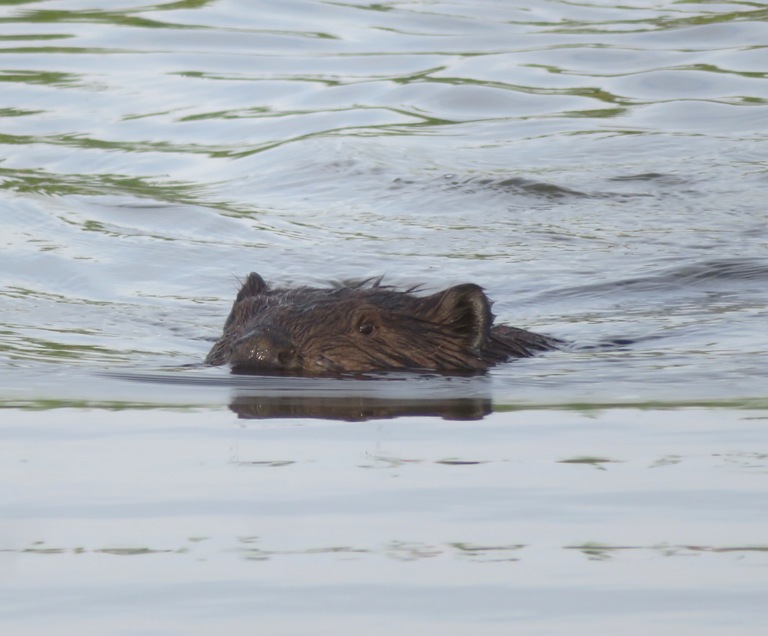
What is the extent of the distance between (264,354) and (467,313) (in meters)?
0.98

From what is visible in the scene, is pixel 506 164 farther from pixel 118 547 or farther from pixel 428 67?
pixel 118 547

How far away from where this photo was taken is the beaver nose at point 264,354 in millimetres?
7039

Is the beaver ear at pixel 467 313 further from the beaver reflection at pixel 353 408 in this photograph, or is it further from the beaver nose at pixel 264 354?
the beaver reflection at pixel 353 408

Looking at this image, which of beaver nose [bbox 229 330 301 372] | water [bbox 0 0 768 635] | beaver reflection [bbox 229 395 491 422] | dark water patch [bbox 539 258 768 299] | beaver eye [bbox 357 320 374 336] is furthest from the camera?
dark water patch [bbox 539 258 768 299]

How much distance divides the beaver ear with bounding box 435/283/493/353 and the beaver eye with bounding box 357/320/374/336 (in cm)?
33

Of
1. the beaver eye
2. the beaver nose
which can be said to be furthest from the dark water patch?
the beaver nose

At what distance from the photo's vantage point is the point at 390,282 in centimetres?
1069

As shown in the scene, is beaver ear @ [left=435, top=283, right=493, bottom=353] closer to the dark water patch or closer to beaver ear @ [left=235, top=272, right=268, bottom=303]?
beaver ear @ [left=235, top=272, right=268, bottom=303]

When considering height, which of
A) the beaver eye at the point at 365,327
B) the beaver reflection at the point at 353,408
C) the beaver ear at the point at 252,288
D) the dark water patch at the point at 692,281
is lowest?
the dark water patch at the point at 692,281

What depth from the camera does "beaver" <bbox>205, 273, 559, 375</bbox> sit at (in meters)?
7.11

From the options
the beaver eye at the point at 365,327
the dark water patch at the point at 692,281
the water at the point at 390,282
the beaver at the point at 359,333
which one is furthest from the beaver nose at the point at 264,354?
the dark water patch at the point at 692,281

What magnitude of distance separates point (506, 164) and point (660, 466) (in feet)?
30.1

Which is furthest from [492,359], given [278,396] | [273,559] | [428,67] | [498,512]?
[428,67]

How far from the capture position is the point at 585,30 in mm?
20250
